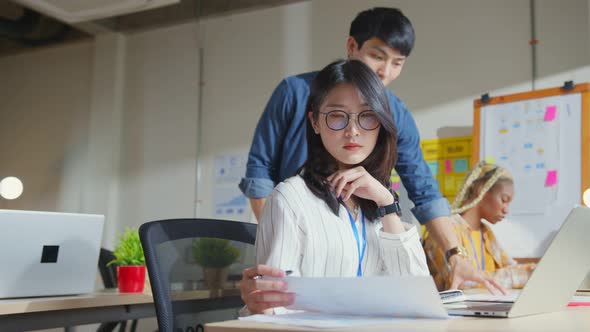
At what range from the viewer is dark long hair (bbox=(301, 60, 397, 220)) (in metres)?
1.29

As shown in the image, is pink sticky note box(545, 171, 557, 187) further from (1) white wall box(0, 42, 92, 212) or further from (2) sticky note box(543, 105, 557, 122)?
(1) white wall box(0, 42, 92, 212)

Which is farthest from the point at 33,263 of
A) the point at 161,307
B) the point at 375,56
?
the point at 375,56

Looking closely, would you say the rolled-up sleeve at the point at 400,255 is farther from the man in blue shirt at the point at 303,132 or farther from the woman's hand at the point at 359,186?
the man in blue shirt at the point at 303,132

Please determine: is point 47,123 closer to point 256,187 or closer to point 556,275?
point 256,187

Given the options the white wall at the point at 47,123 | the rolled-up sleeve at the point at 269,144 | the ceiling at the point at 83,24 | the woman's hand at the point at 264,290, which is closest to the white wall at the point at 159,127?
the ceiling at the point at 83,24

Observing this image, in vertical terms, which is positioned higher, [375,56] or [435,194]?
[375,56]

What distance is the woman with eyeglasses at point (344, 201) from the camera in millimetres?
1208

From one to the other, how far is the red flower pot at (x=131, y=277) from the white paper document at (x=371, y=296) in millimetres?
1339

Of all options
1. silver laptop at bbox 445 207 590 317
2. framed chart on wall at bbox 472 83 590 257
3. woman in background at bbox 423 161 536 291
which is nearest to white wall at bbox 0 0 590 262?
framed chart on wall at bbox 472 83 590 257

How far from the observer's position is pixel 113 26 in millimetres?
4980

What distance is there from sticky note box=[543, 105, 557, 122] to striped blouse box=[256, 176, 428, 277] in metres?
2.35

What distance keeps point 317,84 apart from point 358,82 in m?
0.11

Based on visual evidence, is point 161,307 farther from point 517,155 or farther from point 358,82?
point 517,155

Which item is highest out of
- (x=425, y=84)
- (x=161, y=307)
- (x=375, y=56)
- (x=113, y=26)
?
(x=113, y=26)
